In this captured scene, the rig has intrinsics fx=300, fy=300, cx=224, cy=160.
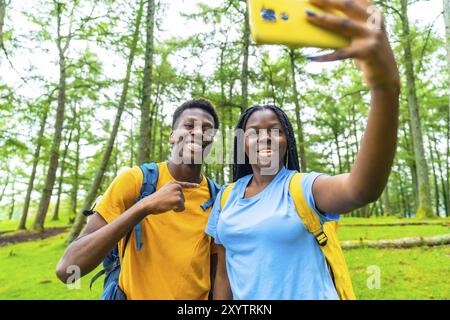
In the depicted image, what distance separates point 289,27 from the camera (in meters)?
0.86

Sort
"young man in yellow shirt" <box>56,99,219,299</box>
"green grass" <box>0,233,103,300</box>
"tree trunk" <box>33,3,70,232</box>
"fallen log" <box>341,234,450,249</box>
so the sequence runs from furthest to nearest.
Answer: "tree trunk" <box>33,3,70,232</box> → "fallen log" <box>341,234,450,249</box> → "green grass" <box>0,233,103,300</box> → "young man in yellow shirt" <box>56,99,219,299</box>

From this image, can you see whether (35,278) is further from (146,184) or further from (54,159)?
(54,159)

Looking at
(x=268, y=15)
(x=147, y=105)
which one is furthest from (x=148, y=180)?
(x=147, y=105)

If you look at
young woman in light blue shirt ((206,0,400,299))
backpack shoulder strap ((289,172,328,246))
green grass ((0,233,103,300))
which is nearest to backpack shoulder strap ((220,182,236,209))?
young woman in light blue shirt ((206,0,400,299))

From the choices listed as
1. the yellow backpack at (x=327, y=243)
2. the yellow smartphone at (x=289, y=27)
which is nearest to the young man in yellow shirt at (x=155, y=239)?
the yellow backpack at (x=327, y=243)

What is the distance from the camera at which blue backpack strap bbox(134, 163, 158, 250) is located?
1906mm

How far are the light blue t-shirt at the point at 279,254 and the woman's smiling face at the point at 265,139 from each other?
0.77 ft

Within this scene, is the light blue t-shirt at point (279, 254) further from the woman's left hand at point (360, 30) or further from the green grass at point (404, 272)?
the green grass at point (404, 272)

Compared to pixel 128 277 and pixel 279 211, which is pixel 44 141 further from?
pixel 279 211

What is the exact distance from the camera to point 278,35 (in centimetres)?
86

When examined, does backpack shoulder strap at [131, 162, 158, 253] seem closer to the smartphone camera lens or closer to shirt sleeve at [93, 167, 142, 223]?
shirt sleeve at [93, 167, 142, 223]

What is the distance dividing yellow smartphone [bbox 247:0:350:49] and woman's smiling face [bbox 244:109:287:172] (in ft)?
3.12

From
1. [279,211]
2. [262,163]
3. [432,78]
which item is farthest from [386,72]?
[432,78]

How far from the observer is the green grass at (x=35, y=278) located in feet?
19.0
